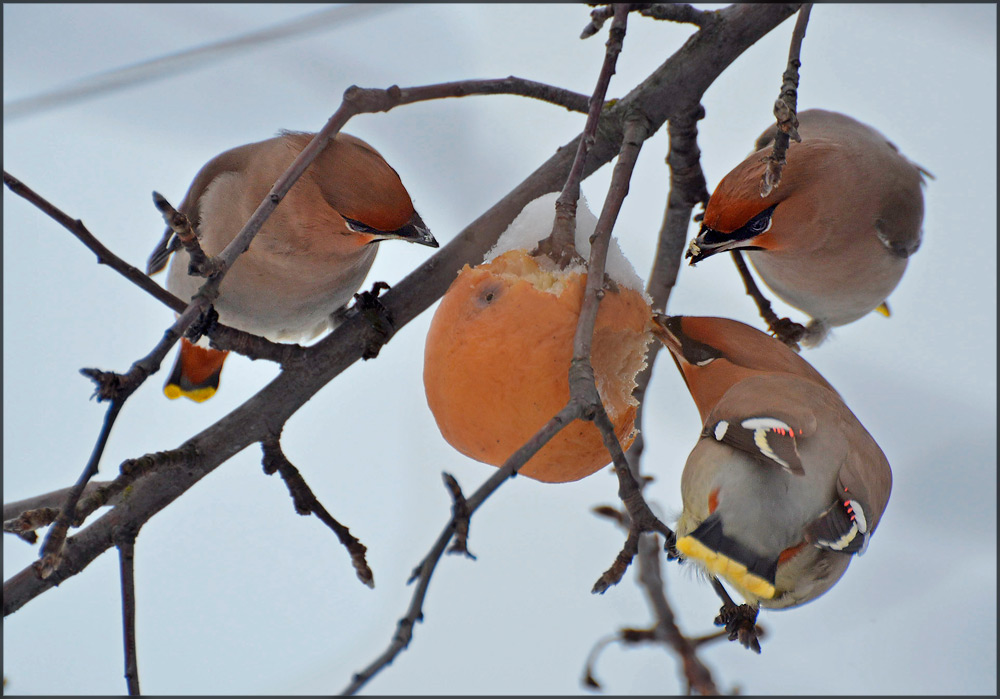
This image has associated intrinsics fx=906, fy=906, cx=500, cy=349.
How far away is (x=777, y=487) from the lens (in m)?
1.39

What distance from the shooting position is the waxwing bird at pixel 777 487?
4.22ft

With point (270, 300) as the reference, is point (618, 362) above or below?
below

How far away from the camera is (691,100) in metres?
1.78

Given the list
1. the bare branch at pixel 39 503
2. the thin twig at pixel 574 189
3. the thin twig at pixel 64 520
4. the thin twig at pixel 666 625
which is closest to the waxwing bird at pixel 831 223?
the thin twig at pixel 574 189

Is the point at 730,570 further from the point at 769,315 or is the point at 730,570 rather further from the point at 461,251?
the point at 769,315

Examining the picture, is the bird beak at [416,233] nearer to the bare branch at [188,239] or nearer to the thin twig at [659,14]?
the thin twig at [659,14]

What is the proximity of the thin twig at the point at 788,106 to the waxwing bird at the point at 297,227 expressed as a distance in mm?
602

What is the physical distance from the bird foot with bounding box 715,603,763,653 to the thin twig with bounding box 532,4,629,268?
1.77ft

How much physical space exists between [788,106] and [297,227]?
98cm

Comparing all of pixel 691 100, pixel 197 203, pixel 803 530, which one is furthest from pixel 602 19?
pixel 197 203

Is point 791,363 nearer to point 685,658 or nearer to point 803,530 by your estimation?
point 803,530

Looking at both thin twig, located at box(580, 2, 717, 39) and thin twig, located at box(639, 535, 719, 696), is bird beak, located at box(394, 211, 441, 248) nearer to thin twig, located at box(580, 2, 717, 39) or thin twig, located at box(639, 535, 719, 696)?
thin twig, located at box(580, 2, 717, 39)

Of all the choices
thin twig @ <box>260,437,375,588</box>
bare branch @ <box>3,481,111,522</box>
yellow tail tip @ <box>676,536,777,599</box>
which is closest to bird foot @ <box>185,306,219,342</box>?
thin twig @ <box>260,437,375,588</box>

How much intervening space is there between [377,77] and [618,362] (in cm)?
158
